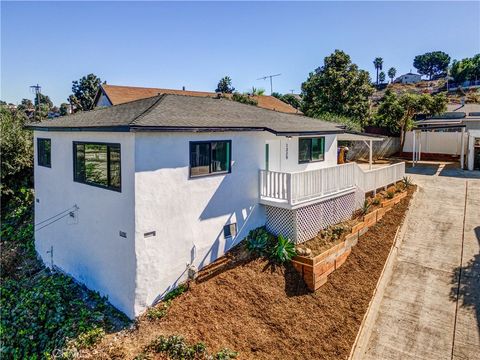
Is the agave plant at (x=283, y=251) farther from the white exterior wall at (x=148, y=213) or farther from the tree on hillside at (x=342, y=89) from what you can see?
the tree on hillside at (x=342, y=89)

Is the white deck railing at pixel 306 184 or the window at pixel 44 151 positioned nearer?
the white deck railing at pixel 306 184

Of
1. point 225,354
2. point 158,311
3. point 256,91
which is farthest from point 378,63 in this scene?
point 225,354

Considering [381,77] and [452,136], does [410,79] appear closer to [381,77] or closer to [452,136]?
[381,77]

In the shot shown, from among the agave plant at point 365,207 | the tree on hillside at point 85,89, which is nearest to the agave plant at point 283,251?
the agave plant at point 365,207

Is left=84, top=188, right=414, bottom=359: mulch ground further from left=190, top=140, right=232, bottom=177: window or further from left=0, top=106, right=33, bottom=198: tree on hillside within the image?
left=0, top=106, right=33, bottom=198: tree on hillside

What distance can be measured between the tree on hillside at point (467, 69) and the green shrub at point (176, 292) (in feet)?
282

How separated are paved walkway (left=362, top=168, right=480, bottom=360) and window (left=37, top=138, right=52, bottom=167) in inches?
472

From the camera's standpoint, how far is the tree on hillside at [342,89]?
24938mm

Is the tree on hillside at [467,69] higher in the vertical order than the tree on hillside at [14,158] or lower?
higher

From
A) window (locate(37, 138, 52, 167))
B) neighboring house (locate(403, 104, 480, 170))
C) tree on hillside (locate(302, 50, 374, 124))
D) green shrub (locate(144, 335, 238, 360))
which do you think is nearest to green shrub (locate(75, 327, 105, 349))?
green shrub (locate(144, 335, 238, 360))

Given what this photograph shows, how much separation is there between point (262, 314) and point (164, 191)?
4087mm

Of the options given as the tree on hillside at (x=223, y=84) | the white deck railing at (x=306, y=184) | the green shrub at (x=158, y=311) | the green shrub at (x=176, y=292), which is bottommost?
the green shrub at (x=158, y=311)

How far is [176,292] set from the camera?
9.21m

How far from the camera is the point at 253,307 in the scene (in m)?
8.88
